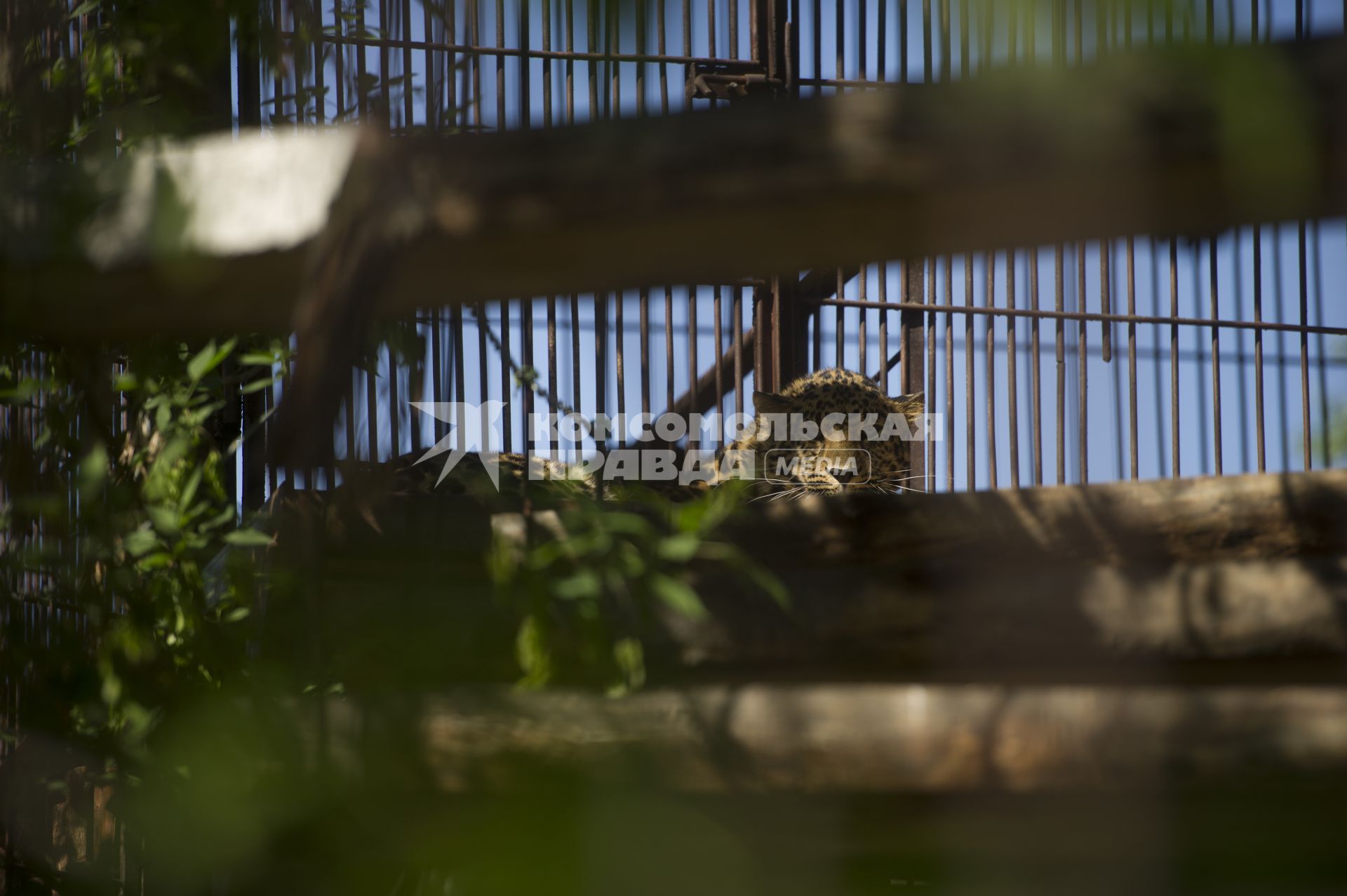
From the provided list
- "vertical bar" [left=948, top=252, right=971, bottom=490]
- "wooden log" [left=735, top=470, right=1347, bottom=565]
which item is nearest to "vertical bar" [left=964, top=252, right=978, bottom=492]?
"vertical bar" [left=948, top=252, right=971, bottom=490]

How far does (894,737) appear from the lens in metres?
1.49

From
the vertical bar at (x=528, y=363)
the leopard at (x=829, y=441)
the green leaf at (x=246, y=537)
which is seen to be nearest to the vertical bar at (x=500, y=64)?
the vertical bar at (x=528, y=363)

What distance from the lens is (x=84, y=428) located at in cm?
211

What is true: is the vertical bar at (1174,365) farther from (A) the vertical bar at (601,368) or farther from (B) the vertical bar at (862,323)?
(A) the vertical bar at (601,368)

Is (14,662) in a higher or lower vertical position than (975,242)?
lower

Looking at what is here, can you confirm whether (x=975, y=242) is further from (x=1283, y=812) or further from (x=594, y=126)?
(x=1283, y=812)

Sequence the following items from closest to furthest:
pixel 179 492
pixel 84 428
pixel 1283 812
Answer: pixel 1283 812 < pixel 179 492 < pixel 84 428

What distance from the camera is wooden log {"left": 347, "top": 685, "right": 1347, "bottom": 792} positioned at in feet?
4.61

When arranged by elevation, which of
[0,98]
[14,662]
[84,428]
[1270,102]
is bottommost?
[14,662]

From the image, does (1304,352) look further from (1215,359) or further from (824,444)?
(824,444)

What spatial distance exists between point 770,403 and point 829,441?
584 mm

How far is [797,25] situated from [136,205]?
3.02m

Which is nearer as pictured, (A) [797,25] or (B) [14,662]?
(B) [14,662]

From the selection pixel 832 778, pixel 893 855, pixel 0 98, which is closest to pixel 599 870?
pixel 832 778
